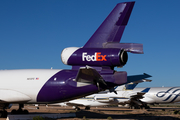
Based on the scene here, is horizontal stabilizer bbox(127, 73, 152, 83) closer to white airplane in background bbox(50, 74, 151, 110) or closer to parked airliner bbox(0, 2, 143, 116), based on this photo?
parked airliner bbox(0, 2, 143, 116)

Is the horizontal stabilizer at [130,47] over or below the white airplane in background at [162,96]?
over

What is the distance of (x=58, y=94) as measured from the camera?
15328 mm

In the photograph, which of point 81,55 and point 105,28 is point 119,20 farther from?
point 81,55

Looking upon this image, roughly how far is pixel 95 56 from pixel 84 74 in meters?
1.45

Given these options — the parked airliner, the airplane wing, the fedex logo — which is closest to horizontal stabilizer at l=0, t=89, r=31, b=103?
the parked airliner

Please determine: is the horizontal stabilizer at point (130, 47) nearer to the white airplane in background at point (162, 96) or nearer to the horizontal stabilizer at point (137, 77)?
the horizontal stabilizer at point (137, 77)

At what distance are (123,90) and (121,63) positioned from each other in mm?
28214

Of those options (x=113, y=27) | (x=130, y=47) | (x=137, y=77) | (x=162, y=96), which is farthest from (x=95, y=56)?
(x=162, y=96)

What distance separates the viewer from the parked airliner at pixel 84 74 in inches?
521

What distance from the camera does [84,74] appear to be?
12773mm

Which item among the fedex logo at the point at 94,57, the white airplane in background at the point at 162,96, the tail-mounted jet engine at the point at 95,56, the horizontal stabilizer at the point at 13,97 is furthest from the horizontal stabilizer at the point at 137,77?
the white airplane in background at the point at 162,96

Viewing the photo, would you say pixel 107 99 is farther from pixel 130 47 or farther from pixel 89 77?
pixel 130 47

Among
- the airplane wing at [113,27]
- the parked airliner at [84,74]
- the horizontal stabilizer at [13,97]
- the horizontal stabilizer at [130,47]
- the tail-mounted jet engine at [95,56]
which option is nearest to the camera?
the horizontal stabilizer at [130,47]

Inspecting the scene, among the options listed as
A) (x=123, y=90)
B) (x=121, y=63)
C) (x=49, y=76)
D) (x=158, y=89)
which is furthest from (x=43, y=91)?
(x=158, y=89)
